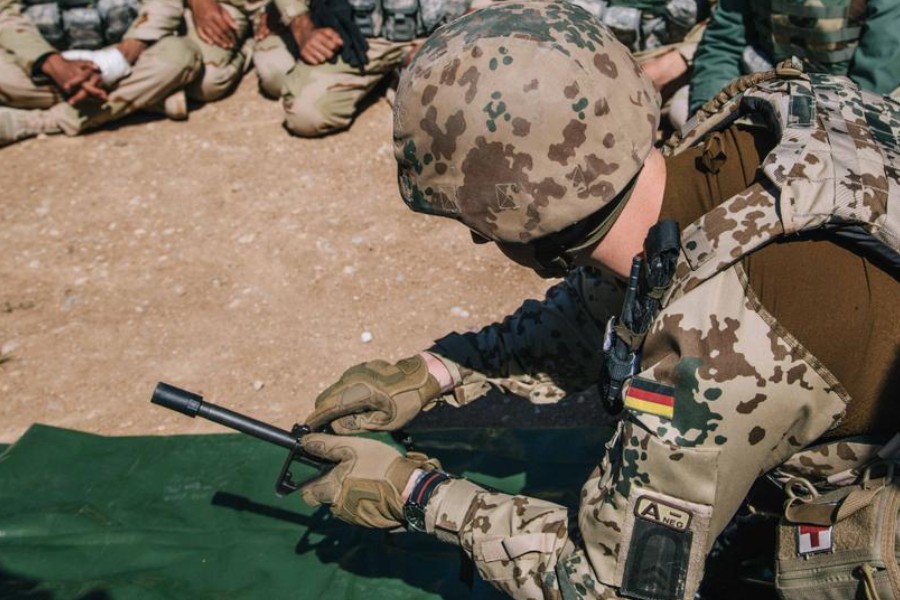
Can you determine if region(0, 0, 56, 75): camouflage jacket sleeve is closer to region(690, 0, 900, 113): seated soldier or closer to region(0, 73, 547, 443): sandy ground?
region(0, 73, 547, 443): sandy ground

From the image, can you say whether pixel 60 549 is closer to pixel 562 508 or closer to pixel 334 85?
pixel 562 508

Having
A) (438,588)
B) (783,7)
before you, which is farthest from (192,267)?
(783,7)

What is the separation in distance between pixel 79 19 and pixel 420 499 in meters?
4.35

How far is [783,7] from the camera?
414 centimetres

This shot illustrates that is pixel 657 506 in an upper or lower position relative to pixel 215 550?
upper

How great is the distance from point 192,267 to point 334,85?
1449mm

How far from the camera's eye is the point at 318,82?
17.3ft

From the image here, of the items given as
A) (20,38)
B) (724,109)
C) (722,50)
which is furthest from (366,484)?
(20,38)

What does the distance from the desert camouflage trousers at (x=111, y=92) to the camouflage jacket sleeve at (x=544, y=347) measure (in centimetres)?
317

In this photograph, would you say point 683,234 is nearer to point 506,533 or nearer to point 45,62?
point 506,533

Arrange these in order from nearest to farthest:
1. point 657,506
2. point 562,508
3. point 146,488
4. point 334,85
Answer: point 657,506
point 562,508
point 146,488
point 334,85

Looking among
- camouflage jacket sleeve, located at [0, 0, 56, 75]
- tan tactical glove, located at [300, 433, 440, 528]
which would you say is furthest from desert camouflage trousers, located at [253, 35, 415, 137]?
tan tactical glove, located at [300, 433, 440, 528]

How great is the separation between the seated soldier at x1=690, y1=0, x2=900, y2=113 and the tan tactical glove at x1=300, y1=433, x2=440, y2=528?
99.4 inches

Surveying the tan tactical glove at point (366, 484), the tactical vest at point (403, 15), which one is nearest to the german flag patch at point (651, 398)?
the tan tactical glove at point (366, 484)
